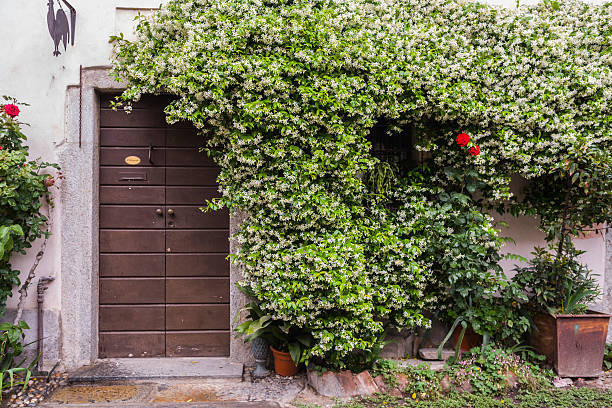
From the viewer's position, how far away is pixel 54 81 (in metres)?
3.89

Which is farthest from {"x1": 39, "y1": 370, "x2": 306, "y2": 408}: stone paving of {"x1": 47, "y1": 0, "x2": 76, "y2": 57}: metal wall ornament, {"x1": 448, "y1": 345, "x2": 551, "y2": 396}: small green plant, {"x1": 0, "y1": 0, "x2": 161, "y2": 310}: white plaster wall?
{"x1": 47, "y1": 0, "x2": 76, "y2": 57}: metal wall ornament

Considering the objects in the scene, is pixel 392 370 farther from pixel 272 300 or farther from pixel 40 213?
pixel 40 213

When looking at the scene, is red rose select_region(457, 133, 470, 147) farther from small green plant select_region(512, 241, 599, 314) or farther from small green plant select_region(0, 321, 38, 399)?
small green plant select_region(0, 321, 38, 399)

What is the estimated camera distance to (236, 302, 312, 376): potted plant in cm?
344

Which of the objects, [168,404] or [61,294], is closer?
[168,404]

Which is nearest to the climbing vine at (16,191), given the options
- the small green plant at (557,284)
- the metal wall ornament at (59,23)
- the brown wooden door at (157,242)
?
the brown wooden door at (157,242)

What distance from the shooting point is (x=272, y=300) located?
3264 millimetres

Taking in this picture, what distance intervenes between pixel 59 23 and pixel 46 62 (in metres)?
0.40

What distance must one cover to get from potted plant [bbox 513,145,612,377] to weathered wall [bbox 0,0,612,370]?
14.6ft

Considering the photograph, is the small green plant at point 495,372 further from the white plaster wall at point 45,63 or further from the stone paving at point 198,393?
the white plaster wall at point 45,63

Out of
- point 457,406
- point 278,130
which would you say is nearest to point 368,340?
point 457,406

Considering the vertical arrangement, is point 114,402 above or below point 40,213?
below

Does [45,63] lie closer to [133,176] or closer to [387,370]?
[133,176]

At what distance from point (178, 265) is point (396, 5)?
11.2 ft
